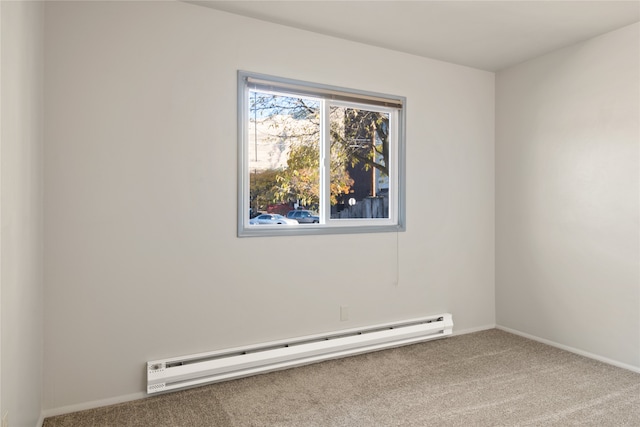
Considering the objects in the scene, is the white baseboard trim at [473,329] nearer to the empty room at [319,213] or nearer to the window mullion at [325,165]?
the empty room at [319,213]

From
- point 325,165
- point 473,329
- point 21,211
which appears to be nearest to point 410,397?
point 473,329

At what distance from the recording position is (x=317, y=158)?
3.30 m

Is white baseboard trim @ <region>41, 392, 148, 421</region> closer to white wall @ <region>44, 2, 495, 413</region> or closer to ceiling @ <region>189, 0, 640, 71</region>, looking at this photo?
white wall @ <region>44, 2, 495, 413</region>

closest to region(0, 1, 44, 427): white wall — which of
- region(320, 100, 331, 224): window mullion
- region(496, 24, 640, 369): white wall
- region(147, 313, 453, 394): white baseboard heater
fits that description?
region(147, 313, 453, 394): white baseboard heater

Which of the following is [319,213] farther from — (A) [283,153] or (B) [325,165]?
(A) [283,153]

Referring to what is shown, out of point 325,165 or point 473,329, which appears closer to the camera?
point 325,165

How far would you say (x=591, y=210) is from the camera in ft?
10.6

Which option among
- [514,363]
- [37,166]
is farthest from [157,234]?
[514,363]

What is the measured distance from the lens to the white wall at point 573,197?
302 cm

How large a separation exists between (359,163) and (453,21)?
126 cm

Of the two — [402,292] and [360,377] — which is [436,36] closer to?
[402,292]

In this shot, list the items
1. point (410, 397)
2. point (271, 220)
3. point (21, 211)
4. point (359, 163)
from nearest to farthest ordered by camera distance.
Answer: point (21, 211)
point (410, 397)
point (271, 220)
point (359, 163)

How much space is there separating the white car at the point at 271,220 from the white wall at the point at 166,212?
0.51 ft

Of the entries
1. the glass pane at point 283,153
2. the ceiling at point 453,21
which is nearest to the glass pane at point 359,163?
the glass pane at point 283,153
